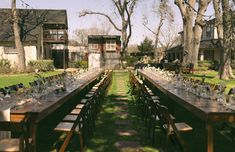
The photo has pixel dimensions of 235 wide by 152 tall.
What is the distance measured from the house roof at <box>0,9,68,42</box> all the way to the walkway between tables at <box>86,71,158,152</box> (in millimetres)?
26861

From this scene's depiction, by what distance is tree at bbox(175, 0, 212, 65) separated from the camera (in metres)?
23.2

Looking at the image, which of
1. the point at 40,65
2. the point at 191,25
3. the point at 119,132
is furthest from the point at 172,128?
the point at 40,65

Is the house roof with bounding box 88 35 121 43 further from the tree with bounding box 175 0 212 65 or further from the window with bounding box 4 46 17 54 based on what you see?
the tree with bounding box 175 0 212 65

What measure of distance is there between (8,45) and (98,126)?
96.7 feet

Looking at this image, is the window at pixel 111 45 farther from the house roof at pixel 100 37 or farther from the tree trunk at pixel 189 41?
the tree trunk at pixel 189 41

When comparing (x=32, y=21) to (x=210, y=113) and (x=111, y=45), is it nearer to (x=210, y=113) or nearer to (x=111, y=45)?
(x=111, y=45)

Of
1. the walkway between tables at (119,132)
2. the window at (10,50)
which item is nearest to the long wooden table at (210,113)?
the walkway between tables at (119,132)

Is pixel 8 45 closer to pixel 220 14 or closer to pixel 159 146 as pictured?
pixel 220 14

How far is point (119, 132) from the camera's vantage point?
22.6ft

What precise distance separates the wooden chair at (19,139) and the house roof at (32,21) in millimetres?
31206

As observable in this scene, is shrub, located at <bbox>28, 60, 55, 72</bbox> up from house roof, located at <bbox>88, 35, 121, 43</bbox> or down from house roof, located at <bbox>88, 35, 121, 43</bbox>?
down

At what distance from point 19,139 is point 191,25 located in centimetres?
2186

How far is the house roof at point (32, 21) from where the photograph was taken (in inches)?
1368

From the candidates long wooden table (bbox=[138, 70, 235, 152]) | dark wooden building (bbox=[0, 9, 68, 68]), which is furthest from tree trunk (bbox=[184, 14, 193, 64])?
long wooden table (bbox=[138, 70, 235, 152])
